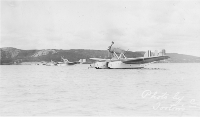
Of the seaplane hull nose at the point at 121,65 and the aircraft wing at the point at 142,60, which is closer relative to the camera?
the aircraft wing at the point at 142,60

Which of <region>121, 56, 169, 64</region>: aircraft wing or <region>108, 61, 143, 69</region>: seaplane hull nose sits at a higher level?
<region>121, 56, 169, 64</region>: aircraft wing

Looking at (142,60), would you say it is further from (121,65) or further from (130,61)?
(121,65)

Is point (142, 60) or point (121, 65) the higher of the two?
point (142, 60)

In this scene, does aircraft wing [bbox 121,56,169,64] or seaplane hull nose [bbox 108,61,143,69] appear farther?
seaplane hull nose [bbox 108,61,143,69]

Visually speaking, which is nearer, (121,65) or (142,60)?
(142,60)

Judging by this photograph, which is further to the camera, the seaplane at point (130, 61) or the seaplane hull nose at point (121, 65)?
the seaplane hull nose at point (121, 65)

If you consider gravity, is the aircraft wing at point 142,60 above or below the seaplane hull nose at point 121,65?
above

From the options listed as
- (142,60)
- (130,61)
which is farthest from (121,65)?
(142,60)

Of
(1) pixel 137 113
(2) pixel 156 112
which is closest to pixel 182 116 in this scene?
(2) pixel 156 112

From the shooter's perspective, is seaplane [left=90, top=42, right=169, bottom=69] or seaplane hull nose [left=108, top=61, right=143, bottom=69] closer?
seaplane [left=90, top=42, right=169, bottom=69]

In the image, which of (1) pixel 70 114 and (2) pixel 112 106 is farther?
(2) pixel 112 106

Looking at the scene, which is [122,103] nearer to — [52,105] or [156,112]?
[156,112]
